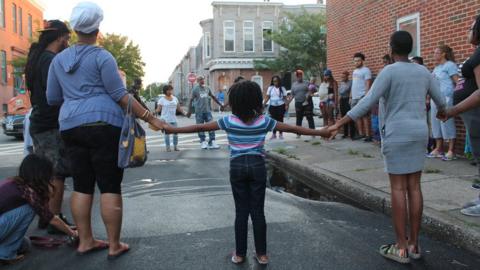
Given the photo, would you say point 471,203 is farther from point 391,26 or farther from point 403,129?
point 391,26

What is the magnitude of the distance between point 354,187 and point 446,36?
394 cm

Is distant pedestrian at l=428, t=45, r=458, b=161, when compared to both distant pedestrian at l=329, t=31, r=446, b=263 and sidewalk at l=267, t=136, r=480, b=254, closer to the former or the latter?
sidewalk at l=267, t=136, r=480, b=254

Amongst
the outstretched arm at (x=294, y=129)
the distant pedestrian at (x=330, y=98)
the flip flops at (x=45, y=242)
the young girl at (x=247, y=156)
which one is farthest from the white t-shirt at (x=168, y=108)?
the young girl at (x=247, y=156)

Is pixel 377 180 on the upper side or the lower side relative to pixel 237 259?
upper

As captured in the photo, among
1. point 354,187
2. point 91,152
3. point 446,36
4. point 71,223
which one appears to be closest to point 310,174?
point 354,187

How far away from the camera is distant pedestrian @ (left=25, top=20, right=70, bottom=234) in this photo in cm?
450

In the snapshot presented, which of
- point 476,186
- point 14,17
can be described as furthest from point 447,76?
point 14,17

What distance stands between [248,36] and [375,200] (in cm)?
3730

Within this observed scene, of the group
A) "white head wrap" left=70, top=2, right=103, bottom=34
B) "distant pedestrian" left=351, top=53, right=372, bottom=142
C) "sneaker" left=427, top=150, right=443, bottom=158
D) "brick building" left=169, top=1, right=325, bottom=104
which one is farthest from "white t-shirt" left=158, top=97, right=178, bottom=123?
"brick building" left=169, top=1, right=325, bottom=104

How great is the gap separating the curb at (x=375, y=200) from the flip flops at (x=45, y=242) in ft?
11.2

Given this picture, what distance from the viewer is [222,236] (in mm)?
4414

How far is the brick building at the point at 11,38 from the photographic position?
34250 mm

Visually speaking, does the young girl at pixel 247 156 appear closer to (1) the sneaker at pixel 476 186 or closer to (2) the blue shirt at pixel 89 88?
(2) the blue shirt at pixel 89 88

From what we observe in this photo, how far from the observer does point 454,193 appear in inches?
217
